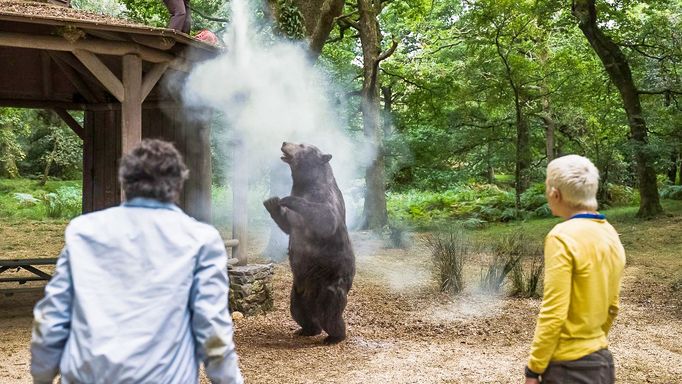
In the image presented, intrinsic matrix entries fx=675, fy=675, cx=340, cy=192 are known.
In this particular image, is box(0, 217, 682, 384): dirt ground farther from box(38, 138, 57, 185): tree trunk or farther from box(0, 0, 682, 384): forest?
box(38, 138, 57, 185): tree trunk

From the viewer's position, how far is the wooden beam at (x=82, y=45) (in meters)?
6.63

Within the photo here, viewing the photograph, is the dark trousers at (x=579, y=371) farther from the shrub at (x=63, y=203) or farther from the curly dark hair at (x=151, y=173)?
the shrub at (x=63, y=203)

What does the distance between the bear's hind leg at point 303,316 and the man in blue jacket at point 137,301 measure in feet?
14.5

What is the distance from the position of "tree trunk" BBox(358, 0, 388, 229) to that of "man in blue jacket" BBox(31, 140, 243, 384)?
1202cm

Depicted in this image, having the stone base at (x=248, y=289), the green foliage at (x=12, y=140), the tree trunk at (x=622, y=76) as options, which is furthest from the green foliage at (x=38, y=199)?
the tree trunk at (x=622, y=76)

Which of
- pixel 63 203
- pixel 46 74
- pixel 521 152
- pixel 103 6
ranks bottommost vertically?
pixel 63 203

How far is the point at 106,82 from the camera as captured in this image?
22.4 ft

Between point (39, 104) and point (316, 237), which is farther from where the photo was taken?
point (39, 104)

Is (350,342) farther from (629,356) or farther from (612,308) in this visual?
(612,308)

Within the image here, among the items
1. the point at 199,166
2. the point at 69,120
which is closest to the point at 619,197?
the point at 199,166

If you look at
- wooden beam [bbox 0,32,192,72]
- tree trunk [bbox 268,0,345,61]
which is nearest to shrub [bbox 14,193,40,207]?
tree trunk [bbox 268,0,345,61]

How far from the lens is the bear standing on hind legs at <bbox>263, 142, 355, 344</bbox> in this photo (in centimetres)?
620

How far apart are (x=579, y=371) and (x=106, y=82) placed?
5612 millimetres

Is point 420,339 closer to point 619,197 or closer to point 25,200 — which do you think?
point 619,197
